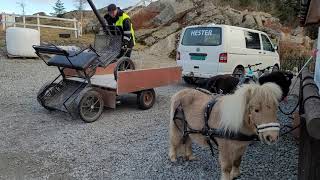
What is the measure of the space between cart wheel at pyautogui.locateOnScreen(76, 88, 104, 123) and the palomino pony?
288 cm

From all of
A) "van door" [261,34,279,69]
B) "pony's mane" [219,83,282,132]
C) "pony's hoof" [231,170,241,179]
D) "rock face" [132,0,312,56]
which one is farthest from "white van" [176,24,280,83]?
"rock face" [132,0,312,56]

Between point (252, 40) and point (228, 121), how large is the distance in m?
9.51

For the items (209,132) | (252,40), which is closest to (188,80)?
(252,40)

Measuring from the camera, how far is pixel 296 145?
614 centimetres

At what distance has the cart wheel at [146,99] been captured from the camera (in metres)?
8.95

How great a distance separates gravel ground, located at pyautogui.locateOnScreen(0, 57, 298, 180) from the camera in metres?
5.16

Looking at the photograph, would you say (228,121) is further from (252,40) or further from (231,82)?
(252,40)

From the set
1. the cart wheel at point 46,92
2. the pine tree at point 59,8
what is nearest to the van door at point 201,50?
the cart wheel at point 46,92

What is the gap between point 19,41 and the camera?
53.1ft

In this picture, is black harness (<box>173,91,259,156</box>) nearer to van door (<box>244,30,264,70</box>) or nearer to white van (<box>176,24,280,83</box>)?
white van (<box>176,24,280,83</box>)

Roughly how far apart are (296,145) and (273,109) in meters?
2.90

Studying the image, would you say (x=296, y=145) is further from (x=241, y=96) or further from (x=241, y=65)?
(x=241, y=65)

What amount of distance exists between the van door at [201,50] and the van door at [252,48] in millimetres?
1474

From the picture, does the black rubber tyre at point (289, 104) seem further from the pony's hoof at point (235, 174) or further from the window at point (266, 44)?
the pony's hoof at point (235, 174)
